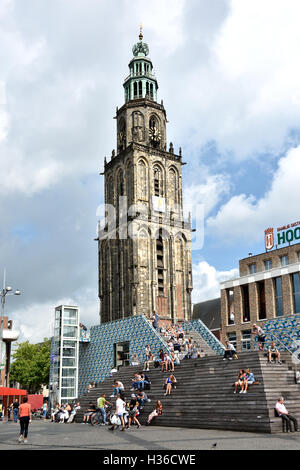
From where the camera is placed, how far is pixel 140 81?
82812 mm

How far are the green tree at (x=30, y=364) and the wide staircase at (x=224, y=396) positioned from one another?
159 ft

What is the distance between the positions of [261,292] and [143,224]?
2734 centimetres

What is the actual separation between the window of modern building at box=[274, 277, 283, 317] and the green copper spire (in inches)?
1774

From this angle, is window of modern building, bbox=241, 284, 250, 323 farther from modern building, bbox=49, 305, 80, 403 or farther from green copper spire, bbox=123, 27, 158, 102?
green copper spire, bbox=123, 27, 158, 102

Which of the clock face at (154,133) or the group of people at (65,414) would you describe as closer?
the group of people at (65,414)

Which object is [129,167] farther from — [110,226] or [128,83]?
[128,83]

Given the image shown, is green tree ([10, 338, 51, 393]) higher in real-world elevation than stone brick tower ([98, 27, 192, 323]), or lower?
lower

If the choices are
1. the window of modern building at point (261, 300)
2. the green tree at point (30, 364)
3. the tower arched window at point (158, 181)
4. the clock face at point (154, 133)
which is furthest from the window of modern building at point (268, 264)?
the green tree at point (30, 364)

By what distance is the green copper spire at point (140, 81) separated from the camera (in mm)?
82500

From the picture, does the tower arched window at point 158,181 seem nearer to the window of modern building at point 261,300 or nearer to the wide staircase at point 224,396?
the window of modern building at point 261,300

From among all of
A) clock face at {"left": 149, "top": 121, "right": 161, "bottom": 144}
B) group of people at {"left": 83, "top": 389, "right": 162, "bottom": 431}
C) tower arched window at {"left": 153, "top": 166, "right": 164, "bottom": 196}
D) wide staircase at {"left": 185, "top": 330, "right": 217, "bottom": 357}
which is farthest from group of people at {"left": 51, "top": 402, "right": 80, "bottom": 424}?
clock face at {"left": 149, "top": 121, "right": 161, "bottom": 144}

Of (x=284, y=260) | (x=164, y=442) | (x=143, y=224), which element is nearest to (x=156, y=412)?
(x=164, y=442)

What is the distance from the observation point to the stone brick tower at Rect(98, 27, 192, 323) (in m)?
71.6
